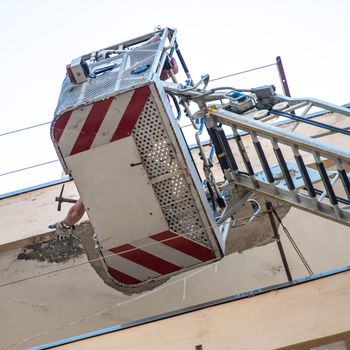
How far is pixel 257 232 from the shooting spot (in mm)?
7250

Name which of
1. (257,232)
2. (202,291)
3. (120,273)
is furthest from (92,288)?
(120,273)

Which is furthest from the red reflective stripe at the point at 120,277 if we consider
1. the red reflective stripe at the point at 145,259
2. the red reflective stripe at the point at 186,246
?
the red reflective stripe at the point at 186,246

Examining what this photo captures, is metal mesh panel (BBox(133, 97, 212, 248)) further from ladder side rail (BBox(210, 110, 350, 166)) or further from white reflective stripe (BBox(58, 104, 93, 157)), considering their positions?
ladder side rail (BBox(210, 110, 350, 166))

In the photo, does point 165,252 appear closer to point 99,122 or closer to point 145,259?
point 145,259

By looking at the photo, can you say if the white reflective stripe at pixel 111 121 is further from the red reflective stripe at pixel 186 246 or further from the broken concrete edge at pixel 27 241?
the broken concrete edge at pixel 27 241

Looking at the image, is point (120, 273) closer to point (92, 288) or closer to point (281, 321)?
point (281, 321)

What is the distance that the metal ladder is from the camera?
473 centimetres

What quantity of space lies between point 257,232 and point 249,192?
2.03 m

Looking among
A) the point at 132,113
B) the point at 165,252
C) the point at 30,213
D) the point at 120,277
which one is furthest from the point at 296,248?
the point at 30,213

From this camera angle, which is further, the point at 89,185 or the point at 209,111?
the point at 209,111

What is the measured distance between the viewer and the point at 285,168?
16.0ft

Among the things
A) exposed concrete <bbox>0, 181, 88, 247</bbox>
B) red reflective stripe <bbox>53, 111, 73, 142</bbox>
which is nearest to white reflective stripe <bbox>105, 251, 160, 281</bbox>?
red reflective stripe <bbox>53, 111, 73, 142</bbox>

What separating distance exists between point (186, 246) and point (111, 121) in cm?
98

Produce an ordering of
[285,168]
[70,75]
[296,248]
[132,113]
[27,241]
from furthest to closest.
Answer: [27,241]
[296,248]
[70,75]
[285,168]
[132,113]
